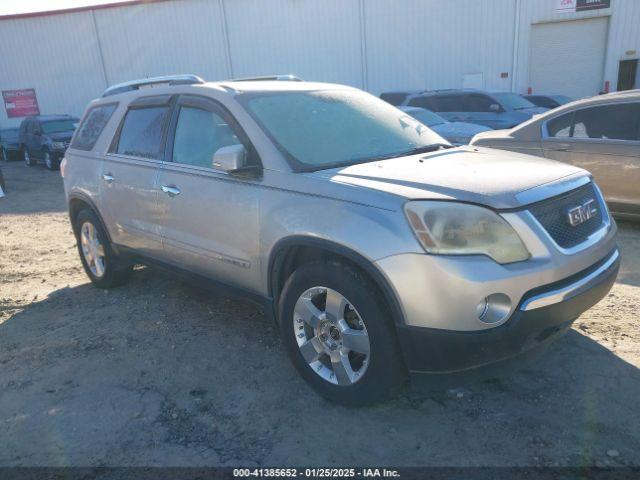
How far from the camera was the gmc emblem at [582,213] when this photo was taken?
2.76 meters

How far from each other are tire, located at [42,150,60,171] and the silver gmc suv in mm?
13258

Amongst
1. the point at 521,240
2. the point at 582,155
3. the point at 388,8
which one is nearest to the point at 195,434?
the point at 521,240

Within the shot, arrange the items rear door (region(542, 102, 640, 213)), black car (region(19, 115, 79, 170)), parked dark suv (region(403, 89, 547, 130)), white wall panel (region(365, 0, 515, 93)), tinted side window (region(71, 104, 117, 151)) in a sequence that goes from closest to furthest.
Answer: tinted side window (region(71, 104, 117, 151)), rear door (region(542, 102, 640, 213)), parked dark suv (region(403, 89, 547, 130)), black car (region(19, 115, 79, 170)), white wall panel (region(365, 0, 515, 93))

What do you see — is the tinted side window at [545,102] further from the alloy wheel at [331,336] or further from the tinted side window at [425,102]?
the alloy wheel at [331,336]

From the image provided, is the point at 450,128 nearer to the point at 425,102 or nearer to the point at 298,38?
the point at 425,102

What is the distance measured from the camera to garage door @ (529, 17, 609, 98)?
802 inches

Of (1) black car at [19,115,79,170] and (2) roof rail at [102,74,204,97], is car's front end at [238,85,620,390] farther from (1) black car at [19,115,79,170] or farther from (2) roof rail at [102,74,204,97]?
(1) black car at [19,115,79,170]

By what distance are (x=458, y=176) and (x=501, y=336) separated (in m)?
0.88

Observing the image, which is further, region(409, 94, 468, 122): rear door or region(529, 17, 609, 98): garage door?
region(529, 17, 609, 98): garage door

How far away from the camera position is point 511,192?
2.57 metres

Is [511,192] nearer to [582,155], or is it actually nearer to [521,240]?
[521,240]

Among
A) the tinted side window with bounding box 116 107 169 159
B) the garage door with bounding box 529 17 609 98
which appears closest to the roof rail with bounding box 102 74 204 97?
the tinted side window with bounding box 116 107 169 159

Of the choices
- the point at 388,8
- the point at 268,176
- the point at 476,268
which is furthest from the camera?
the point at 388,8

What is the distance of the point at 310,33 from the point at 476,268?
75.6ft
